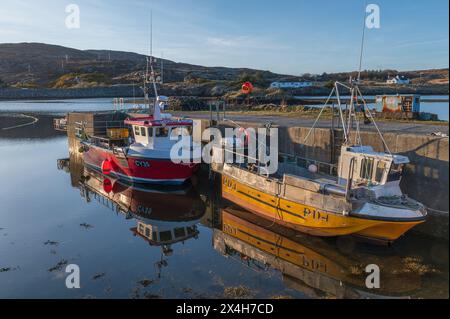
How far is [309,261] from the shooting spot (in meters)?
12.7

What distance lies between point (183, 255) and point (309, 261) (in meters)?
4.44

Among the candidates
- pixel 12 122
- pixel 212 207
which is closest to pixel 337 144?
pixel 212 207

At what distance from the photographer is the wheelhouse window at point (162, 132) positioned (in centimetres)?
2248

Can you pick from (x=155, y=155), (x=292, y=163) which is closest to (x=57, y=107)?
(x=155, y=155)

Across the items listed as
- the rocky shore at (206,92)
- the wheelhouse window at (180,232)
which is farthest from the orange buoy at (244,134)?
the rocky shore at (206,92)

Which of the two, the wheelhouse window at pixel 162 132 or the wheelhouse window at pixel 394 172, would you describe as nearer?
the wheelhouse window at pixel 394 172

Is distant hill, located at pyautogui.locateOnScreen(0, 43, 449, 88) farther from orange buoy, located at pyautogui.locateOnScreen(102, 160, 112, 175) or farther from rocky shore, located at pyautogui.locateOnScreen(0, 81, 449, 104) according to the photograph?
orange buoy, located at pyautogui.locateOnScreen(102, 160, 112, 175)

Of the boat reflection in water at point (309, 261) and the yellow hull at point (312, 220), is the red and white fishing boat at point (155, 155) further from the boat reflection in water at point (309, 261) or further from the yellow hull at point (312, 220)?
the boat reflection in water at point (309, 261)

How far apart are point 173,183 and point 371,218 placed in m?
12.5

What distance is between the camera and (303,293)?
10.8m

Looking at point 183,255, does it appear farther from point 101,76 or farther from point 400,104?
point 101,76

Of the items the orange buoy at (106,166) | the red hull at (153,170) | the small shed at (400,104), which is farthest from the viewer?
the orange buoy at (106,166)

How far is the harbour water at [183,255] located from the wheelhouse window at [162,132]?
13.1ft

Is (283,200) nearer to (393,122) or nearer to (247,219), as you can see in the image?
(247,219)
